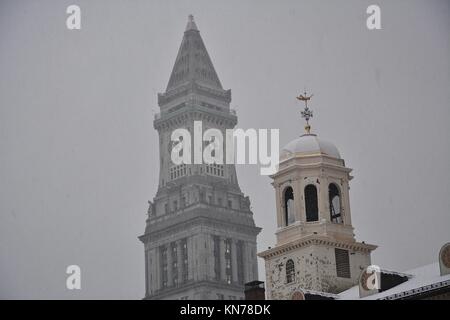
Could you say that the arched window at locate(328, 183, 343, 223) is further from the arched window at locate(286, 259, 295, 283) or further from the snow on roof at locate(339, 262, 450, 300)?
the snow on roof at locate(339, 262, 450, 300)

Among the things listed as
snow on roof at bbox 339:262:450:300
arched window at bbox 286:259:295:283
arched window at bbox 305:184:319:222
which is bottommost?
snow on roof at bbox 339:262:450:300

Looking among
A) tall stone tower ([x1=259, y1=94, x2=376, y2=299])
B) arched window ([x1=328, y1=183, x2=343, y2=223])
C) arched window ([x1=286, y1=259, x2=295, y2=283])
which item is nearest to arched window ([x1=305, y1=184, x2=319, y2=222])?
tall stone tower ([x1=259, y1=94, x2=376, y2=299])

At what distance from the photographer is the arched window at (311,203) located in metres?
121

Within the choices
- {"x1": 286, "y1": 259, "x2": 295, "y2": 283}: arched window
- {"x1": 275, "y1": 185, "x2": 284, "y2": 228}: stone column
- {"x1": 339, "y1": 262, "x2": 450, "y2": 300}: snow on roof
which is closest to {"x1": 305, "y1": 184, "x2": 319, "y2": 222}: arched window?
{"x1": 275, "y1": 185, "x2": 284, "y2": 228}: stone column

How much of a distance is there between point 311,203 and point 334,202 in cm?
276

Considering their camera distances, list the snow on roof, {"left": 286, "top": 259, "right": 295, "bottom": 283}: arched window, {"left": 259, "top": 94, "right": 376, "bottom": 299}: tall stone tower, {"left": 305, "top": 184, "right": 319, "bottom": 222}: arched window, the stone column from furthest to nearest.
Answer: the stone column < {"left": 305, "top": 184, "right": 319, "bottom": 222}: arched window < {"left": 286, "top": 259, "right": 295, "bottom": 283}: arched window < {"left": 259, "top": 94, "right": 376, "bottom": 299}: tall stone tower < the snow on roof

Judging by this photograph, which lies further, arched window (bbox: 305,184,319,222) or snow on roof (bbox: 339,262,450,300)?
arched window (bbox: 305,184,319,222)

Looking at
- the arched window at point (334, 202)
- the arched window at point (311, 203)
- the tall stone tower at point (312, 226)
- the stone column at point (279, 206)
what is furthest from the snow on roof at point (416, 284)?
the stone column at point (279, 206)

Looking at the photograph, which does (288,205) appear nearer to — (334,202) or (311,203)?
(311,203)

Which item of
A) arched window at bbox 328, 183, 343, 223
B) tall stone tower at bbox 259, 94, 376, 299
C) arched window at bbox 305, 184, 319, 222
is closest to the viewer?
tall stone tower at bbox 259, 94, 376, 299

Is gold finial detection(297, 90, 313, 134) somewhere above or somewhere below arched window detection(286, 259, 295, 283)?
above

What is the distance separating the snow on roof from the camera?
323 ft

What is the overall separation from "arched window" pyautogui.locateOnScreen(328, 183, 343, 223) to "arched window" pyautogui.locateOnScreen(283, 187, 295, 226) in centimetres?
314
